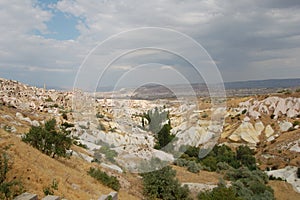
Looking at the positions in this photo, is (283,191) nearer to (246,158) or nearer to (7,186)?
(246,158)

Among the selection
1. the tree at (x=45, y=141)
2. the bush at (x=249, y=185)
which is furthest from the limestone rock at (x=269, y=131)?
the tree at (x=45, y=141)

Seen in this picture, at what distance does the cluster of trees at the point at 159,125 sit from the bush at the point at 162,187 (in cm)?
192

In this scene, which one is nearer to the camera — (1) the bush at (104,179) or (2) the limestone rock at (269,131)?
(1) the bush at (104,179)

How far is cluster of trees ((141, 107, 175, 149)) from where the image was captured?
18.6 meters

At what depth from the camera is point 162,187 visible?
60.4ft

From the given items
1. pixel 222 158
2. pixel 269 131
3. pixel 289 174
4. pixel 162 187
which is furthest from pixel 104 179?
pixel 269 131

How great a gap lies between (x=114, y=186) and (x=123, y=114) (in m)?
4.71

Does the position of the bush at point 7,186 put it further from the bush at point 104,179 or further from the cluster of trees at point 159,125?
the cluster of trees at point 159,125

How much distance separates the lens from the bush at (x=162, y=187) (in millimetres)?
18112

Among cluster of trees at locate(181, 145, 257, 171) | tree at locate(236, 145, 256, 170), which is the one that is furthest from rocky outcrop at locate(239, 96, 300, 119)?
cluster of trees at locate(181, 145, 257, 171)

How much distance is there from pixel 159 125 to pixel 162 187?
13.0 ft

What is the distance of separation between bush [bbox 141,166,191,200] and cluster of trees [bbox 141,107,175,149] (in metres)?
1.92

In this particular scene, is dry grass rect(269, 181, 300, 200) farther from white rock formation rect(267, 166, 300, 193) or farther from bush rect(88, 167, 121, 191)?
bush rect(88, 167, 121, 191)

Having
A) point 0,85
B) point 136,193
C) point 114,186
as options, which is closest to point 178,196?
point 136,193
